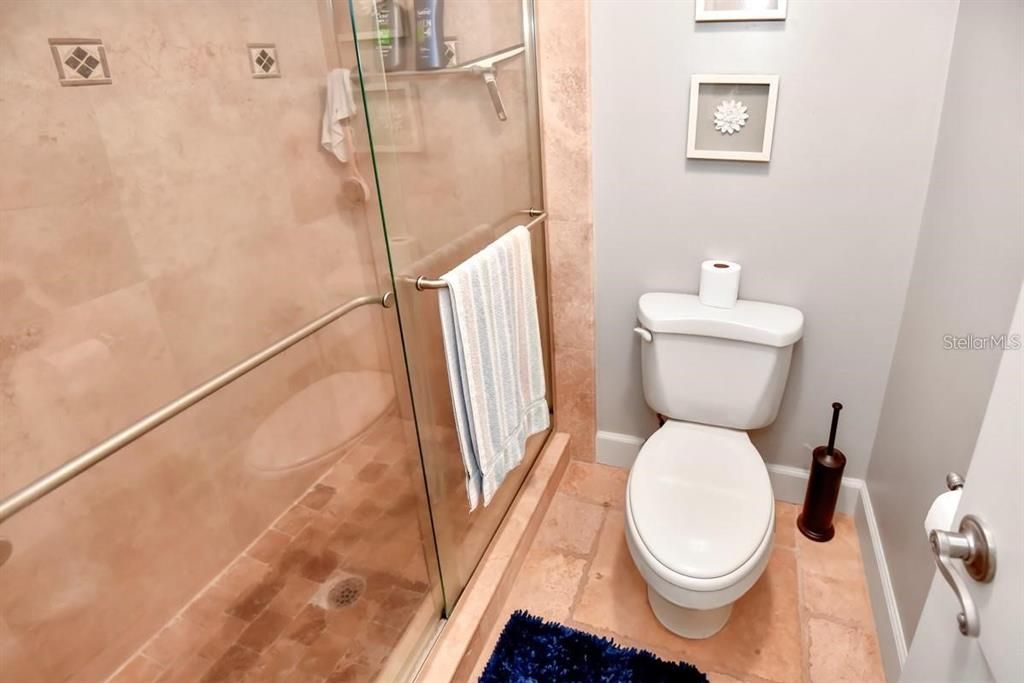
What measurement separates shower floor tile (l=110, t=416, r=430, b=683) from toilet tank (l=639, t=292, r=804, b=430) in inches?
31.4

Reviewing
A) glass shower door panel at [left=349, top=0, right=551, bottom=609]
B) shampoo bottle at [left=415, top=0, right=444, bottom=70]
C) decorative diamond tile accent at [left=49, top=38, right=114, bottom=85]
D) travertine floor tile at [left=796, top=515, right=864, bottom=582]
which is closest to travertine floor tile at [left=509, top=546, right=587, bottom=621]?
glass shower door panel at [left=349, top=0, right=551, bottom=609]

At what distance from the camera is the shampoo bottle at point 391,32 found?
105 cm

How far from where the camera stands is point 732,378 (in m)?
1.68

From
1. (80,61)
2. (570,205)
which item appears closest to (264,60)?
(80,61)

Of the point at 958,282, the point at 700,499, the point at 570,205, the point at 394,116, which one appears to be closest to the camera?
the point at 394,116

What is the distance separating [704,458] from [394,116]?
3.82 ft

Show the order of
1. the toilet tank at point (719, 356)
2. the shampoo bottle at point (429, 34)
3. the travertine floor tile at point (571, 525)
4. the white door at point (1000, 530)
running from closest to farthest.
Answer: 1. the white door at point (1000, 530)
2. the shampoo bottle at point (429, 34)
3. the toilet tank at point (719, 356)
4. the travertine floor tile at point (571, 525)

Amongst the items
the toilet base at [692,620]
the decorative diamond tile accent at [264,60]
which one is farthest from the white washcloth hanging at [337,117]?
the toilet base at [692,620]

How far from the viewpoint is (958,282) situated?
4.01 feet

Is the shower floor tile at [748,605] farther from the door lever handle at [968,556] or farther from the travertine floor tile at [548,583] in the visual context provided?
the door lever handle at [968,556]

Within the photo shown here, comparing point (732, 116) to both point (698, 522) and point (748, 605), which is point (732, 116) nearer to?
point (698, 522)

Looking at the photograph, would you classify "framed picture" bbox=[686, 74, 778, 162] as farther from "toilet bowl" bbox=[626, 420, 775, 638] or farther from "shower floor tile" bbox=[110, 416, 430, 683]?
"shower floor tile" bbox=[110, 416, 430, 683]

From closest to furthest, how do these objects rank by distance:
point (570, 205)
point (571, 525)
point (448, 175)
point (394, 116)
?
point (394, 116)
point (448, 175)
point (570, 205)
point (571, 525)

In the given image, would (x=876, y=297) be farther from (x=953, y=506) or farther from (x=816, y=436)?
(x=953, y=506)
